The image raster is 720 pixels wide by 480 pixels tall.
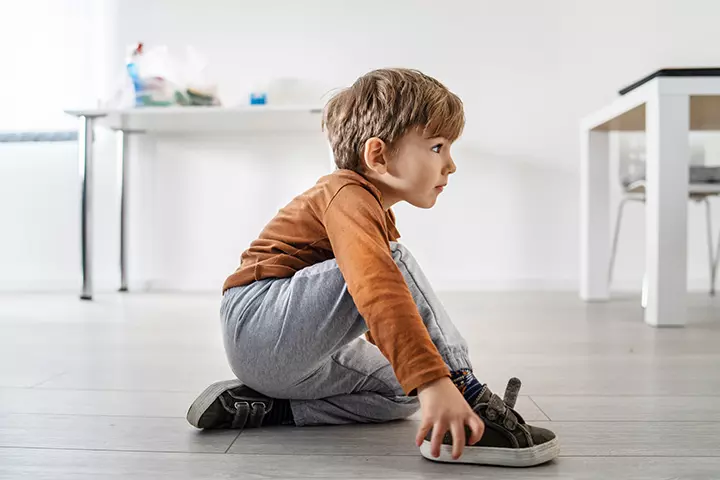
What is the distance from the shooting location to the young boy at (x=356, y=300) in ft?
2.29

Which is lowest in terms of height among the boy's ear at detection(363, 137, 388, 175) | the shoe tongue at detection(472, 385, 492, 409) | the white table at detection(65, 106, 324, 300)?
the shoe tongue at detection(472, 385, 492, 409)

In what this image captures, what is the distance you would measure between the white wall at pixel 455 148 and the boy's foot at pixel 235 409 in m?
1.98

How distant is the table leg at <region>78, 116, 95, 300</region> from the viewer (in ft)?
7.98

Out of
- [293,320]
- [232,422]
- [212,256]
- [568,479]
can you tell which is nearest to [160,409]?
[232,422]

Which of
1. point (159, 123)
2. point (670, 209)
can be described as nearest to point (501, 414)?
point (670, 209)

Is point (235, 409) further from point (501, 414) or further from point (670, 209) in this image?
point (670, 209)

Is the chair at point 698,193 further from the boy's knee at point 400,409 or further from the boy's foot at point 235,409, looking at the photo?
the boy's foot at point 235,409

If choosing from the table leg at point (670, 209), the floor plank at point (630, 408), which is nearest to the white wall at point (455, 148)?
the table leg at point (670, 209)

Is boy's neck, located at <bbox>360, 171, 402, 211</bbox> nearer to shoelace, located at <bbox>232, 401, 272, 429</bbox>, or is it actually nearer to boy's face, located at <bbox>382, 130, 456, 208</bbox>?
boy's face, located at <bbox>382, 130, 456, 208</bbox>

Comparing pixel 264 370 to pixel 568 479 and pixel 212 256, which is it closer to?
pixel 568 479

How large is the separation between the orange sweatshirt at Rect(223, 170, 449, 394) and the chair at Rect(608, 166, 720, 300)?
1.65m

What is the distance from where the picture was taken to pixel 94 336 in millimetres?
1631

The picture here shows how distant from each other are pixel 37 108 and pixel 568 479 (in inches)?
110

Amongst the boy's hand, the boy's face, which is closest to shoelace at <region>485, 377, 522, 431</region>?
the boy's hand
